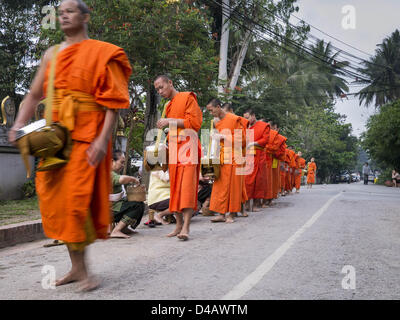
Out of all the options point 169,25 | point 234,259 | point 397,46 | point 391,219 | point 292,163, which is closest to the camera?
point 234,259

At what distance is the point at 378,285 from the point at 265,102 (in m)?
19.1

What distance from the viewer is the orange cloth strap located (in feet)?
12.4

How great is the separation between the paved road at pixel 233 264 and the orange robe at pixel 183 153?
53 cm

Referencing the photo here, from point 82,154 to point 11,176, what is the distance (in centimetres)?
832

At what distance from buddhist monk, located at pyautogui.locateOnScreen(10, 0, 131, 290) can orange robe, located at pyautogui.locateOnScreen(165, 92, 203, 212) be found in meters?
2.58

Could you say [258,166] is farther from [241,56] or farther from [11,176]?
[241,56]

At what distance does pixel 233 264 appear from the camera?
4863 millimetres

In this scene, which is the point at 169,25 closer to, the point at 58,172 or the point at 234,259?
the point at 234,259

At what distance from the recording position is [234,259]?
5129mm

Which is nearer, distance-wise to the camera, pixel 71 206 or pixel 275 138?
pixel 71 206

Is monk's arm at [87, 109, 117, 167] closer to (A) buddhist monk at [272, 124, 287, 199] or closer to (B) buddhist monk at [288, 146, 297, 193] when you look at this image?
(A) buddhist monk at [272, 124, 287, 199]
